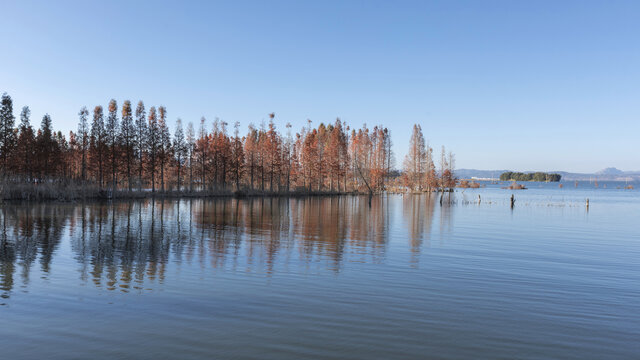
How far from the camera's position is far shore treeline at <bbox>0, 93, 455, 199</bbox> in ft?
204

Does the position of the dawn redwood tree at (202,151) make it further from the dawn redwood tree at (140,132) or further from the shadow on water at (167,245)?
the shadow on water at (167,245)

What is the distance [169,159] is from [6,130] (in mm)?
26432

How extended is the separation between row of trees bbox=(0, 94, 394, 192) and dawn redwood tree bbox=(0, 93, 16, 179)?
5 cm

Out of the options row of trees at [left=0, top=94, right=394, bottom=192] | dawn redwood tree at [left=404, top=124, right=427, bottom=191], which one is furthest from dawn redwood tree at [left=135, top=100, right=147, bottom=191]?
dawn redwood tree at [left=404, top=124, right=427, bottom=191]

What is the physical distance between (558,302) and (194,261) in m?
13.2

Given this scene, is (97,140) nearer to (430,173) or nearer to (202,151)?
(202,151)

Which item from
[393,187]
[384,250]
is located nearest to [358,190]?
[393,187]

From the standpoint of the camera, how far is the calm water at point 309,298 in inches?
338

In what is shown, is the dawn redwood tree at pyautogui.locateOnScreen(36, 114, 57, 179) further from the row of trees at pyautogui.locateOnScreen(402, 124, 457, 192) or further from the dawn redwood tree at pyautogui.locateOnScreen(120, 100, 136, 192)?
the row of trees at pyautogui.locateOnScreen(402, 124, 457, 192)

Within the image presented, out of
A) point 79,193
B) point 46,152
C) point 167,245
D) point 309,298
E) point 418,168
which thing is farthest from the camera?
point 418,168

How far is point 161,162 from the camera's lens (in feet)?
250

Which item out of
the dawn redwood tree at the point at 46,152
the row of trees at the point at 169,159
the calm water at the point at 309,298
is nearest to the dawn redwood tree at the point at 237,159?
the row of trees at the point at 169,159

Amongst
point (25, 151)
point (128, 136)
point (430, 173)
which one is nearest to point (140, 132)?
point (128, 136)

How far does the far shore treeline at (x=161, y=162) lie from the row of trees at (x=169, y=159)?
0.60 ft
